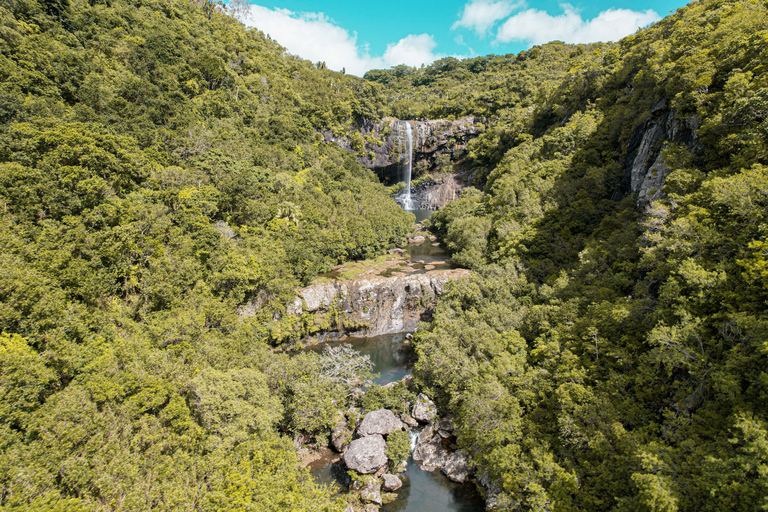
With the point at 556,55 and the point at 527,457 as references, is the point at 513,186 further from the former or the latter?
the point at 556,55

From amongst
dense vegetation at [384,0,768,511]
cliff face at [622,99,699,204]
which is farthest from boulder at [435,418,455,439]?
cliff face at [622,99,699,204]

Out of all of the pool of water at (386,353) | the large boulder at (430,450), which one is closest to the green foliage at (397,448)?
the large boulder at (430,450)

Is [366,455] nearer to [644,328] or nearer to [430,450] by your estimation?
[430,450]

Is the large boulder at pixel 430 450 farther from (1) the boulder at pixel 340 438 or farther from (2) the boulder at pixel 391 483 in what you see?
(1) the boulder at pixel 340 438

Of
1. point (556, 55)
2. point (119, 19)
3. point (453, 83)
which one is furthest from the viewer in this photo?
point (453, 83)

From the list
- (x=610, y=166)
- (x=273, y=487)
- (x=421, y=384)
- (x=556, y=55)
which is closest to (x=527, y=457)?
(x=421, y=384)

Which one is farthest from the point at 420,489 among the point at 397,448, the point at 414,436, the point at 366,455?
the point at 366,455

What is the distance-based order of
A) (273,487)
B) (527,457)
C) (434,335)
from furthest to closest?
(434,335), (527,457), (273,487)
